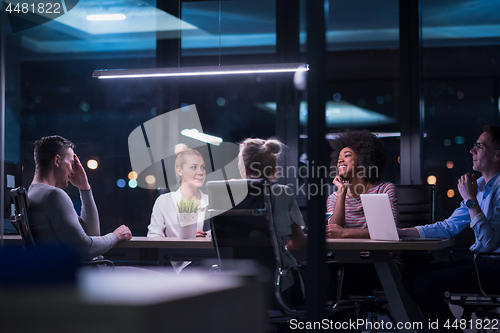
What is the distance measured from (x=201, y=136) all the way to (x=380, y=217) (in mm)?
2979

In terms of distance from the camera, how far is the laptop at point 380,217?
8.71ft

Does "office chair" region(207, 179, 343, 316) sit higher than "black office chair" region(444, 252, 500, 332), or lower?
higher

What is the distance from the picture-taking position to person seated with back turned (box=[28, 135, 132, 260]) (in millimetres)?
2662

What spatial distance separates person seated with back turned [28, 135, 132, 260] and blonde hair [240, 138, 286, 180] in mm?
849

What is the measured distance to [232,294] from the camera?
0.87m

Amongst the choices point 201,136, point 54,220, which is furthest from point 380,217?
point 201,136

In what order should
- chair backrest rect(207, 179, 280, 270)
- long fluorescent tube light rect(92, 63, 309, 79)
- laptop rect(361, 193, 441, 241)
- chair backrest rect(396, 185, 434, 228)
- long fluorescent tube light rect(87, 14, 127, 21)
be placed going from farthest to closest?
1. long fluorescent tube light rect(87, 14, 127, 21)
2. long fluorescent tube light rect(92, 63, 309, 79)
3. chair backrest rect(396, 185, 434, 228)
4. laptop rect(361, 193, 441, 241)
5. chair backrest rect(207, 179, 280, 270)

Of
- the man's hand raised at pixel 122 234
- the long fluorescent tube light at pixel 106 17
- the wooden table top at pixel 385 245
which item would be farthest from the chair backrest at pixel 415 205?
the long fluorescent tube light at pixel 106 17

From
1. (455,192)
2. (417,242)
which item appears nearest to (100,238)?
(417,242)

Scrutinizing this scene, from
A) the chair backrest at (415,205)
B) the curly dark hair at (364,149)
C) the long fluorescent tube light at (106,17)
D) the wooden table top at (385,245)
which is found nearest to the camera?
the wooden table top at (385,245)

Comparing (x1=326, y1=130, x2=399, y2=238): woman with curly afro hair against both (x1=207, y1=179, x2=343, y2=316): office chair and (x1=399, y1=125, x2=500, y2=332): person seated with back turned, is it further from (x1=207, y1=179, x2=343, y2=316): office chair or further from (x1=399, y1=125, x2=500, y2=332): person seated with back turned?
(x1=207, y1=179, x2=343, y2=316): office chair

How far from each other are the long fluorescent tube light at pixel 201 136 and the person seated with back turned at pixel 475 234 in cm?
261

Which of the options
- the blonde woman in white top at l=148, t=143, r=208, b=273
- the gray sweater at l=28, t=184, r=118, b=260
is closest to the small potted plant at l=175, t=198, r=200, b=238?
the blonde woman in white top at l=148, t=143, r=208, b=273

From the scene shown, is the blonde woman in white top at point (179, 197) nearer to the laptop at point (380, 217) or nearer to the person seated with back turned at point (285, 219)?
the person seated with back turned at point (285, 219)
